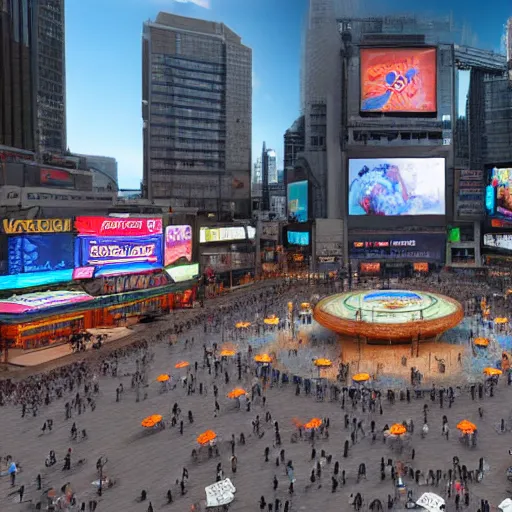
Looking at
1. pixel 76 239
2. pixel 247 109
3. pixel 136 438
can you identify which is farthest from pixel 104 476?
pixel 247 109

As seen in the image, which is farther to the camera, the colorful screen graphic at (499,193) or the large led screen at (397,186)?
the large led screen at (397,186)

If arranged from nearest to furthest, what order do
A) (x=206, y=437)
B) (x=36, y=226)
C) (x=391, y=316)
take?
(x=206, y=437) → (x=391, y=316) → (x=36, y=226)

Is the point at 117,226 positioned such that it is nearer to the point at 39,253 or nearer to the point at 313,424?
the point at 39,253

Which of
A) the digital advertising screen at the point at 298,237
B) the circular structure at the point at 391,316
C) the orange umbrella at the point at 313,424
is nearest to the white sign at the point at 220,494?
the orange umbrella at the point at 313,424

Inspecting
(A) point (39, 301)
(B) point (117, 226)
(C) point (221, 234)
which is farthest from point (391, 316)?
(C) point (221, 234)

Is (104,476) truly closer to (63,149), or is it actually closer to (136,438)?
(136,438)

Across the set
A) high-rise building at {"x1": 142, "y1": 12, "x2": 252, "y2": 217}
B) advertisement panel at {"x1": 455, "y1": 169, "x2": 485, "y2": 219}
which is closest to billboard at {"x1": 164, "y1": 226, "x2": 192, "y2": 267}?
high-rise building at {"x1": 142, "y1": 12, "x2": 252, "y2": 217}

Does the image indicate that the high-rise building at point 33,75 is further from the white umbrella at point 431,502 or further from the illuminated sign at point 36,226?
the white umbrella at point 431,502
